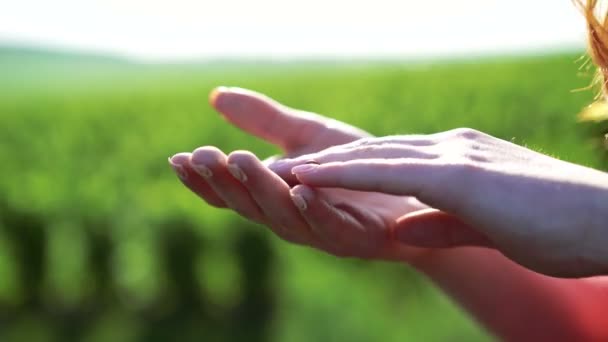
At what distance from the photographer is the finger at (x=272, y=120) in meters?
1.26

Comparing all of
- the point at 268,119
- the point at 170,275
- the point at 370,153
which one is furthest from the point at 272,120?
the point at 170,275

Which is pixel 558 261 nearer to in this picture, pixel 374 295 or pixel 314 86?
pixel 374 295

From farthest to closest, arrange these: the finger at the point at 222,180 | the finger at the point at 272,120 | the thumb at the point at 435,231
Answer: the finger at the point at 272,120, the thumb at the point at 435,231, the finger at the point at 222,180

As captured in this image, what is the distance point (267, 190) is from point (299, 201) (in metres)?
0.03

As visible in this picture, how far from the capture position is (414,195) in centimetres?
84

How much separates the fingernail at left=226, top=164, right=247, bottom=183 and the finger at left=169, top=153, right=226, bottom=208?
0.07 meters

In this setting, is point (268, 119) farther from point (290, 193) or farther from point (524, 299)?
point (524, 299)

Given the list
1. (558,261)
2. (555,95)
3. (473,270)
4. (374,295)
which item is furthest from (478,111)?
(558,261)

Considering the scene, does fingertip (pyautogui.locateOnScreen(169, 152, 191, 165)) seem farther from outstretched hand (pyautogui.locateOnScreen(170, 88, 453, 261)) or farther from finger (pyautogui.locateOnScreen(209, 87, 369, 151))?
finger (pyautogui.locateOnScreen(209, 87, 369, 151))

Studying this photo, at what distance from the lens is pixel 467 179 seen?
0.83m

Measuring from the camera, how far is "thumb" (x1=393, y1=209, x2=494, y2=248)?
41.3 inches

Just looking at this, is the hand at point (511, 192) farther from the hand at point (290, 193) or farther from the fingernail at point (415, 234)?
the fingernail at point (415, 234)

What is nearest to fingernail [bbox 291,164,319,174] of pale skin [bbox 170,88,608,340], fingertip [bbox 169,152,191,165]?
pale skin [bbox 170,88,608,340]

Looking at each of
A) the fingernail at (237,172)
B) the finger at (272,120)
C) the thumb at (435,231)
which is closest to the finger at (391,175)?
the fingernail at (237,172)
